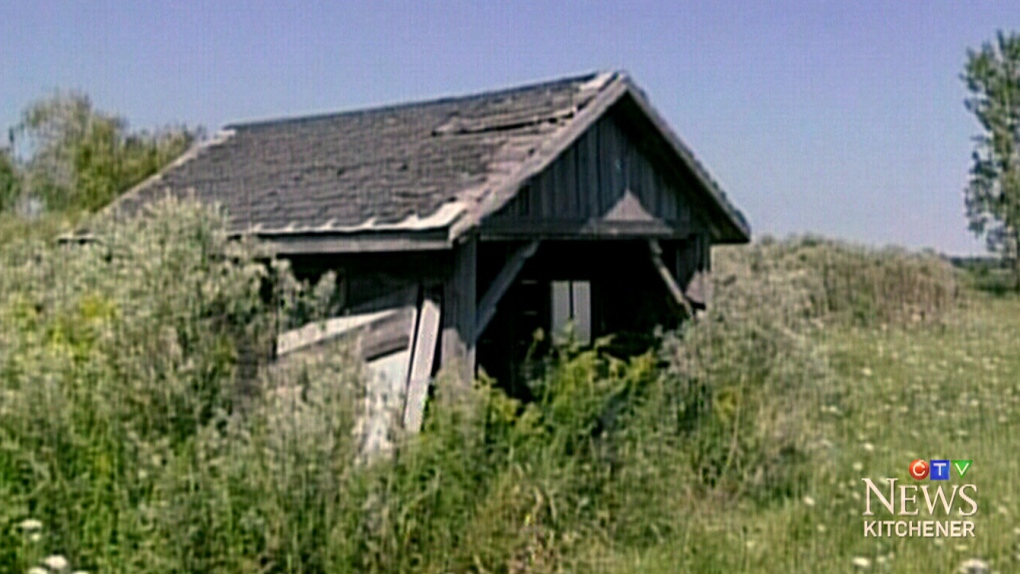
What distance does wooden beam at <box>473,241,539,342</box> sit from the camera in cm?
746

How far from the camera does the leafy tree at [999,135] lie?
3709cm

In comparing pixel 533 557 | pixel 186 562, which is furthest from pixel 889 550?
pixel 186 562

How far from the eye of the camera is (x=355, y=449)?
509cm

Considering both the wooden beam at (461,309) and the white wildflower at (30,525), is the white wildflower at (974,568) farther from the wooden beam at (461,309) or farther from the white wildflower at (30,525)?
the white wildflower at (30,525)

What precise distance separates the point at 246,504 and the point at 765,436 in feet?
14.0

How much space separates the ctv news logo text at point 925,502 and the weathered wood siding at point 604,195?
122 inches

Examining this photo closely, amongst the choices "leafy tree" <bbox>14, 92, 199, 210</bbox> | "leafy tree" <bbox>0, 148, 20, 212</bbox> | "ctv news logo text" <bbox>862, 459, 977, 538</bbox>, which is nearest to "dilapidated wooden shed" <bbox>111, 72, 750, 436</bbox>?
"ctv news logo text" <bbox>862, 459, 977, 538</bbox>

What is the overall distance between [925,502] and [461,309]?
11.9 ft

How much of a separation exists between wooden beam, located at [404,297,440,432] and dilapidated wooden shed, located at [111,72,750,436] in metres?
0.02

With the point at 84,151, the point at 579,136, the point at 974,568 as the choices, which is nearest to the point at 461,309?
the point at 579,136

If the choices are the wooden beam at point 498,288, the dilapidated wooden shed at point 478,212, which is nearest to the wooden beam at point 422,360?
the dilapidated wooden shed at point 478,212

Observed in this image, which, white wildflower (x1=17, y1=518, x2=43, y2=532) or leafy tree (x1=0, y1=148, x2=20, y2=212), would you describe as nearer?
white wildflower (x1=17, y1=518, x2=43, y2=532)

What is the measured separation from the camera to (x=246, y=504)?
4.68 meters

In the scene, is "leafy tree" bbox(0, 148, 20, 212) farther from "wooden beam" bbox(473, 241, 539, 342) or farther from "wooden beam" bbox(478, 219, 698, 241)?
"wooden beam" bbox(473, 241, 539, 342)
